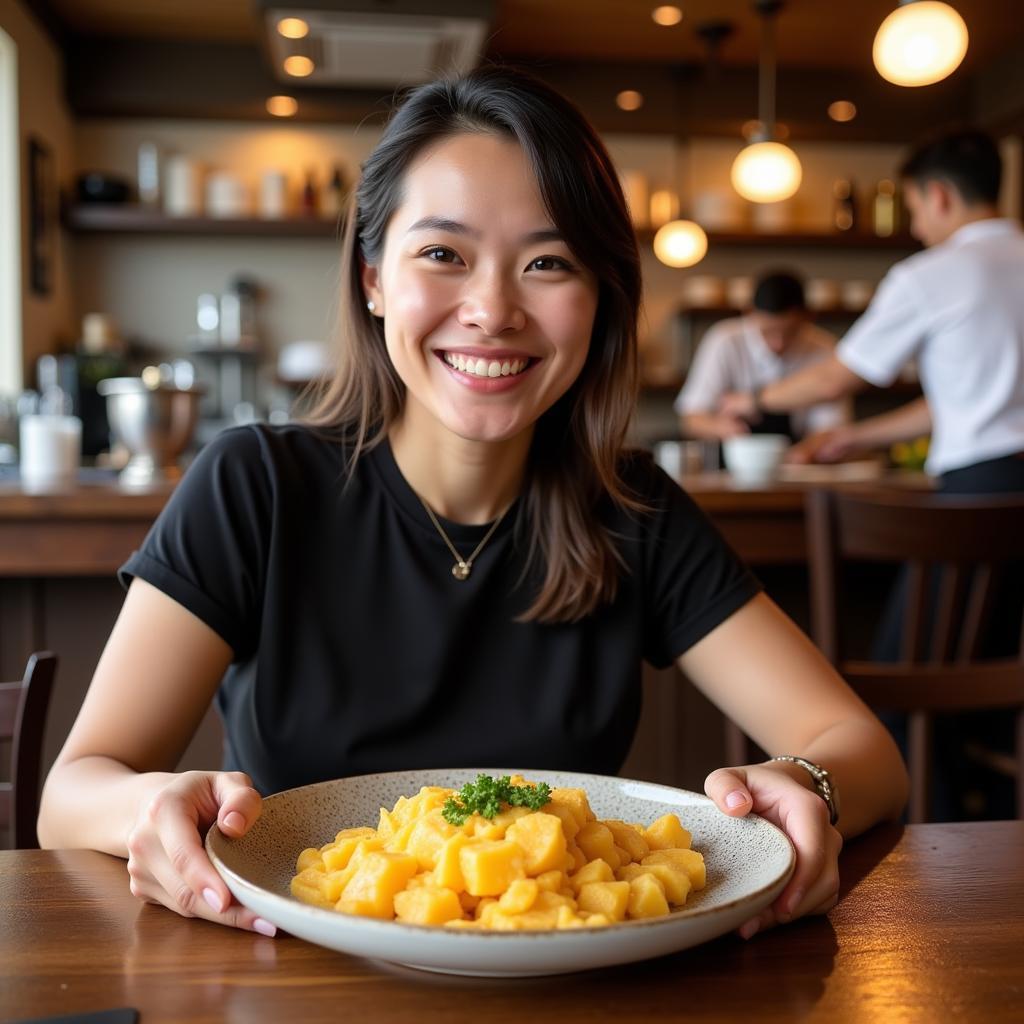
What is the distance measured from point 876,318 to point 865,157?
428 centimetres

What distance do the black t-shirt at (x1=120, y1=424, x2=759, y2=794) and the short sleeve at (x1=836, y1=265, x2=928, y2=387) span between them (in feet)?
5.37

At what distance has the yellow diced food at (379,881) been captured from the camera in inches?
28.2

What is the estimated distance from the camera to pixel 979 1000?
27.7 inches

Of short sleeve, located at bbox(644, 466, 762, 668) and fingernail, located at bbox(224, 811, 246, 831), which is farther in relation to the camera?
short sleeve, located at bbox(644, 466, 762, 668)

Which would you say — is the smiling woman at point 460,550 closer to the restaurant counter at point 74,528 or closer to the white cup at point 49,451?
the restaurant counter at point 74,528

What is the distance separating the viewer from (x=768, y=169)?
4.87 meters

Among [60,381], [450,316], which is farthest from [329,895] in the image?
[60,381]

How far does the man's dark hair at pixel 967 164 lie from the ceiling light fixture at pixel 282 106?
382 centimetres

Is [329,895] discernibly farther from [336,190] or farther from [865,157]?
[865,157]

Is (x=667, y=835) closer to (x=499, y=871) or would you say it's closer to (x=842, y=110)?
(x=499, y=871)

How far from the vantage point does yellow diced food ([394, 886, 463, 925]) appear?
0.70 m

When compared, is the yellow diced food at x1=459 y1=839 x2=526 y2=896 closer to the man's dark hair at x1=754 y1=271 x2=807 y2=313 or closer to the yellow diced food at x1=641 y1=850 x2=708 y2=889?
the yellow diced food at x1=641 y1=850 x2=708 y2=889

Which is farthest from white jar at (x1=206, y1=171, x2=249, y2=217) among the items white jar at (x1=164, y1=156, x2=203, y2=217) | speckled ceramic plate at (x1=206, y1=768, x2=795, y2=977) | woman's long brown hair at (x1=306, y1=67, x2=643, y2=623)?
speckled ceramic plate at (x1=206, y1=768, x2=795, y2=977)

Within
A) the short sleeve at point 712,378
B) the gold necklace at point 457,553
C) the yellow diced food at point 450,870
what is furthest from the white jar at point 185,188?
the yellow diced food at point 450,870
